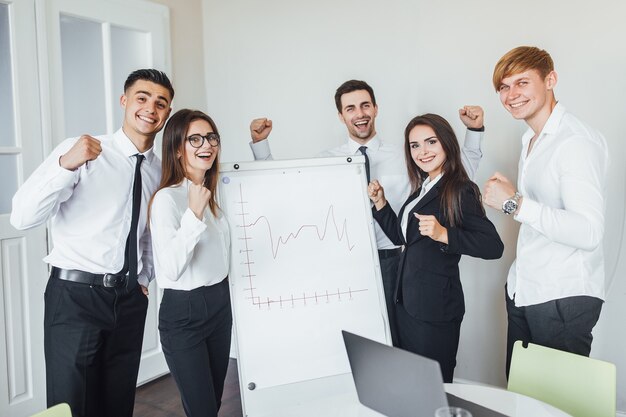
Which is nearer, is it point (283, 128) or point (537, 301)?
point (537, 301)

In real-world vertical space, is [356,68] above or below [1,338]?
above

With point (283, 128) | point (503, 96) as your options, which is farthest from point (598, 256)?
point (283, 128)

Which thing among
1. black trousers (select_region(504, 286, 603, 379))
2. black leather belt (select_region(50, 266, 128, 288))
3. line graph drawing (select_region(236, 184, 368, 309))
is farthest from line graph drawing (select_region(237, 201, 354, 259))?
black trousers (select_region(504, 286, 603, 379))

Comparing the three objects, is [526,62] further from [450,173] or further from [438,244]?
[438,244]

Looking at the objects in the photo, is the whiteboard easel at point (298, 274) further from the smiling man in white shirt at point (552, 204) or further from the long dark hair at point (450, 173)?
the smiling man in white shirt at point (552, 204)

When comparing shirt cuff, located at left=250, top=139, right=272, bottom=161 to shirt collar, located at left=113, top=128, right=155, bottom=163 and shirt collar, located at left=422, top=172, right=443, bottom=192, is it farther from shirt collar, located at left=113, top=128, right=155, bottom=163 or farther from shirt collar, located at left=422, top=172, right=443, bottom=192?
shirt collar, located at left=422, top=172, right=443, bottom=192

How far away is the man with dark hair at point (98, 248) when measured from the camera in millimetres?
1863

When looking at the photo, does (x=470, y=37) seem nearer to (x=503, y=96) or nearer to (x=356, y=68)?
(x=356, y=68)

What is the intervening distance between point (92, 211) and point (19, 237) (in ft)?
3.27

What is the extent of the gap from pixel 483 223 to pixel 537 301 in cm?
33

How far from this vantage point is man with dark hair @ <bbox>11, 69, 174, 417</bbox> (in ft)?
6.11

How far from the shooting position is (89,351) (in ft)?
6.31

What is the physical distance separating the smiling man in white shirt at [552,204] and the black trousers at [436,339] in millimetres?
271

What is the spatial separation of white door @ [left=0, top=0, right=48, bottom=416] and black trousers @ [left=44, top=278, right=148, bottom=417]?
901 mm
